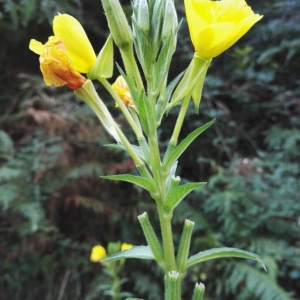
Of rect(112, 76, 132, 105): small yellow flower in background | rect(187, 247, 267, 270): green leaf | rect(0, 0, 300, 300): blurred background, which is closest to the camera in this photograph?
rect(187, 247, 267, 270): green leaf

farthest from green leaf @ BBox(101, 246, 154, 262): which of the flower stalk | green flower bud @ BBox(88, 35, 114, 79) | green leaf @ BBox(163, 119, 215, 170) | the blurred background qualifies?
the blurred background

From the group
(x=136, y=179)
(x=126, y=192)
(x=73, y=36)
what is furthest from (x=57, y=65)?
(x=126, y=192)

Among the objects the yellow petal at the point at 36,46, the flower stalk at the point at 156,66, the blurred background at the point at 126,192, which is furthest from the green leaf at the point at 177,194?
the blurred background at the point at 126,192

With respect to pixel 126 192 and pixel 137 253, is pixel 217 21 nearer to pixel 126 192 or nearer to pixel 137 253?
pixel 137 253

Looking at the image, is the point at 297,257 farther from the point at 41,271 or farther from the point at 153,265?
the point at 41,271

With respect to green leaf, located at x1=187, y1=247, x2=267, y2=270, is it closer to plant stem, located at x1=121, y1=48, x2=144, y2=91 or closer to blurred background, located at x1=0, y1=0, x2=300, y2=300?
plant stem, located at x1=121, y1=48, x2=144, y2=91
